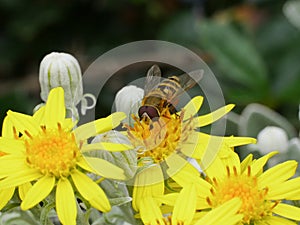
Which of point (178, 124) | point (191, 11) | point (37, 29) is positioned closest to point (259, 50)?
point (191, 11)

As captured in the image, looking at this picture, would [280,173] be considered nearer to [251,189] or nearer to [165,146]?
[251,189]

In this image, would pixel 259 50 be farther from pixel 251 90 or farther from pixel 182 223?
pixel 182 223

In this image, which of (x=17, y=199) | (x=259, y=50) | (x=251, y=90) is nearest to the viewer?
(x=17, y=199)

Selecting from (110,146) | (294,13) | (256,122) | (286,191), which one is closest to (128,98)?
(110,146)

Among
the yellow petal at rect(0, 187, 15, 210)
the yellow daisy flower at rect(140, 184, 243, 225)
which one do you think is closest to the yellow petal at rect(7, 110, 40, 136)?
the yellow petal at rect(0, 187, 15, 210)

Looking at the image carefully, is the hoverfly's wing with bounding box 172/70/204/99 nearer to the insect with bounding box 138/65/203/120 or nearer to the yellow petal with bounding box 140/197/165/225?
the insect with bounding box 138/65/203/120

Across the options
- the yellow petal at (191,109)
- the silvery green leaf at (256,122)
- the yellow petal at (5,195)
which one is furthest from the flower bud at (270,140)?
the yellow petal at (5,195)

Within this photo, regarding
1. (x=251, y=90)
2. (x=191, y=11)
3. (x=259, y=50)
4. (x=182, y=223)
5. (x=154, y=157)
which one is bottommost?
(x=182, y=223)
